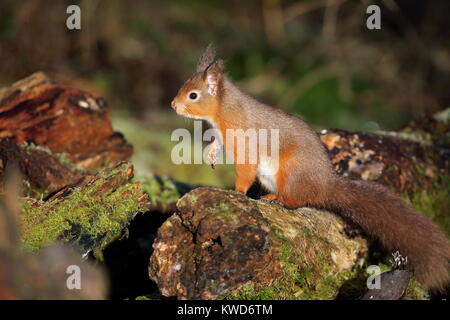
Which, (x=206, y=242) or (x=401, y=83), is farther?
(x=401, y=83)

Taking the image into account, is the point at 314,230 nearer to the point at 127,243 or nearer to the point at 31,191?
the point at 127,243

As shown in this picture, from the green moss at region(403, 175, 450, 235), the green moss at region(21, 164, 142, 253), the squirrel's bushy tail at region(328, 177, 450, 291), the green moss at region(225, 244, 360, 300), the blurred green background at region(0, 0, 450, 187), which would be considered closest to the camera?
the green moss at region(225, 244, 360, 300)

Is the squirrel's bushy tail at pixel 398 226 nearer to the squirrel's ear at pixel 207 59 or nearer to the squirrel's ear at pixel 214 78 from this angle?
the squirrel's ear at pixel 214 78

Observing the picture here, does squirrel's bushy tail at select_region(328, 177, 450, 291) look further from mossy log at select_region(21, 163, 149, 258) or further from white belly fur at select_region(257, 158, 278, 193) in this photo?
mossy log at select_region(21, 163, 149, 258)

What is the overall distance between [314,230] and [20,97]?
240 cm

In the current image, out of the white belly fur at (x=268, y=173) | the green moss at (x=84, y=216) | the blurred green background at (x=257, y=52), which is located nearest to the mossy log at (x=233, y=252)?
the green moss at (x=84, y=216)

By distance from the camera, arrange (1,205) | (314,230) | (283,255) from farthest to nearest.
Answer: (314,230), (283,255), (1,205)

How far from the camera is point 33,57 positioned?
9.18m

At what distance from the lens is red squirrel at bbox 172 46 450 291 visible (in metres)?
3.10

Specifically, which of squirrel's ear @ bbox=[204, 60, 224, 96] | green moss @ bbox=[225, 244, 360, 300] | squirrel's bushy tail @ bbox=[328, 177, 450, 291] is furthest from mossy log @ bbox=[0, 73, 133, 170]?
green moss @ bbox=[225, 244, 360, 300]

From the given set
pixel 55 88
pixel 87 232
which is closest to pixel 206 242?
pixel 87 232

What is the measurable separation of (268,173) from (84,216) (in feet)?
3.88

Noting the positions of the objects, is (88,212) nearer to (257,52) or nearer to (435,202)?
(435,202)

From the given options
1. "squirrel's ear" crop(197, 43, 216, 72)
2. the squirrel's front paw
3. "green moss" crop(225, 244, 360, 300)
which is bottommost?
"green moss" crop(225, 244, 360, 300)
